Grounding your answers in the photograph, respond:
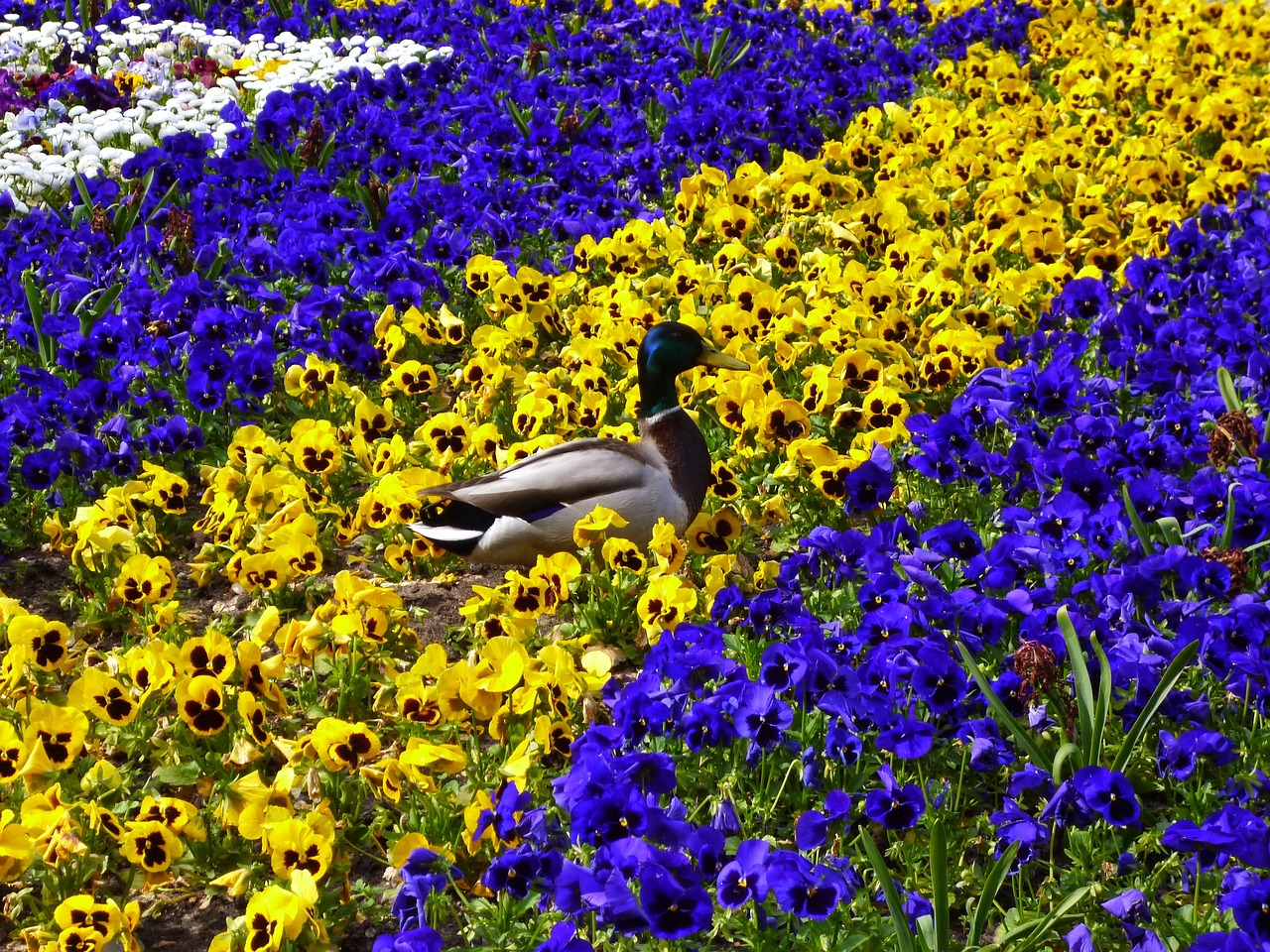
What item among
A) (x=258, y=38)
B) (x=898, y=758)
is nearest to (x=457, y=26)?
(x=258, y=38)

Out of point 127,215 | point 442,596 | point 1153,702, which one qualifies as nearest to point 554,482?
point 442,596

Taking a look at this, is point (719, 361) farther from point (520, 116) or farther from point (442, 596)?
point (520, 116)

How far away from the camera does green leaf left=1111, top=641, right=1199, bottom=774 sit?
2961 mm

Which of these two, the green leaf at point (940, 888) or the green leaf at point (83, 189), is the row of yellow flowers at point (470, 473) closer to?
the green leaf at point (940, 888)

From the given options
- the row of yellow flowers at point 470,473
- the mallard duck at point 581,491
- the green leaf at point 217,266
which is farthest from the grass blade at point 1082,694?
the green leaf at point 217,266

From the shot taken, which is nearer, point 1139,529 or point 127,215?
point 1139,529

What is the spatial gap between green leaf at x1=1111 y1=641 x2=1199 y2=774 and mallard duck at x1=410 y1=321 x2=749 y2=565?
1644 millimetres

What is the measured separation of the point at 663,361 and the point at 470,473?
34.0 inches

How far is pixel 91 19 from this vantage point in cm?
992

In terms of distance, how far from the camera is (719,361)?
4578 millimetres

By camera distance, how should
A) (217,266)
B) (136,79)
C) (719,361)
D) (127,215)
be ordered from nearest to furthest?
(719,361) < (217,266) < (127,215) < (136,79)

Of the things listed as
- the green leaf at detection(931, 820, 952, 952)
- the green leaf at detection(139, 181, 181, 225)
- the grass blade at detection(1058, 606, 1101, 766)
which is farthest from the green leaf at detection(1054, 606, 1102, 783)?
the green leaf at detection(139, 181, 181, 225)

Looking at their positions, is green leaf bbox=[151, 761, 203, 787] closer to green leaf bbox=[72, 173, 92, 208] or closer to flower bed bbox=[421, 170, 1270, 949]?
flower bed bbox=[421, 170, 1270, 949]

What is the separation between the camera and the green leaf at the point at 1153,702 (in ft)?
9.71
